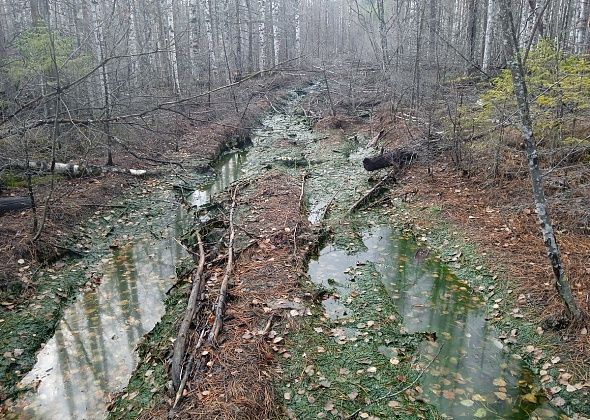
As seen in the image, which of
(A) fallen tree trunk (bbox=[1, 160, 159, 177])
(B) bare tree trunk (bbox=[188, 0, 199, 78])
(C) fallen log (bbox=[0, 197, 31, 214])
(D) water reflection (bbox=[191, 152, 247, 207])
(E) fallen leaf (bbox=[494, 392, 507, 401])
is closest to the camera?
(E) fallen leaf (bbox=[494, 392, 507, 401])

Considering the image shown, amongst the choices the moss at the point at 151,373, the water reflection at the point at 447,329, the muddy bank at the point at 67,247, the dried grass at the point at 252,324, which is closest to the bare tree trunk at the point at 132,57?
the muddy bank at the point at 67,247

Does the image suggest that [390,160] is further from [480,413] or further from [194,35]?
[194,35]

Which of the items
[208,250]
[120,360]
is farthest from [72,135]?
[120,360]

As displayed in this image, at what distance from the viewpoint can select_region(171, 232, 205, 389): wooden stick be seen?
5454 mm

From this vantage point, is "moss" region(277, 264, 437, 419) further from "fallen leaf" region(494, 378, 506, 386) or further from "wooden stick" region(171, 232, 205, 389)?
"wooden stick" region(171, 232, 205, 389)

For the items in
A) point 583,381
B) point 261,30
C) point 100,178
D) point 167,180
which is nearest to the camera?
point 583,381

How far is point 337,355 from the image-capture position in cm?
604

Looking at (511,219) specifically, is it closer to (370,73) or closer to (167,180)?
(167,180)

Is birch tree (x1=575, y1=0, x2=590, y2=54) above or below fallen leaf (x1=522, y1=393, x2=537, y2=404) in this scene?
above

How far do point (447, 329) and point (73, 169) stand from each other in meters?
10.3

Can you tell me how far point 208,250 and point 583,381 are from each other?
6457 mm

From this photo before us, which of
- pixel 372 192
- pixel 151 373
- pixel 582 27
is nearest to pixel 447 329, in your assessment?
pixel 151 373

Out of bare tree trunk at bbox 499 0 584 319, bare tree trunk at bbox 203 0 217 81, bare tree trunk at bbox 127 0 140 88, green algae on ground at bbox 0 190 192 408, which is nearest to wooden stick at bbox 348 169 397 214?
green algae on ground at bbox 0 190 192 408

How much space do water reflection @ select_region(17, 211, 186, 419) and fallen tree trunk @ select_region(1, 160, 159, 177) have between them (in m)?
3.68
